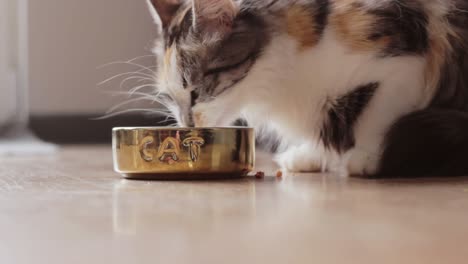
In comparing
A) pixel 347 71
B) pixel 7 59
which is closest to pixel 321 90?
pixel 347 71

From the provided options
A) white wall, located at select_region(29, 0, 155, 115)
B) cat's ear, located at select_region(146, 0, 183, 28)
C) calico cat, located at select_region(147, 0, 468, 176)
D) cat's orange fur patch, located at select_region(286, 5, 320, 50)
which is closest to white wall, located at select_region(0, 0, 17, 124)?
white wall, located at select_region(29, 0, 155, 115)

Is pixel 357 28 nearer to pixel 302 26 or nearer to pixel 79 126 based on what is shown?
pixel 302 26

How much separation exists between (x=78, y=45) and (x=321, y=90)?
239 centimetres

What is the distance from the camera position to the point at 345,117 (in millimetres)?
1391

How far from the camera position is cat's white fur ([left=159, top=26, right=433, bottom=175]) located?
1356mm

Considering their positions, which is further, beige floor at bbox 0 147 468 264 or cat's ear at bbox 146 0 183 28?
cat's ear at bbox 146 0 183 28

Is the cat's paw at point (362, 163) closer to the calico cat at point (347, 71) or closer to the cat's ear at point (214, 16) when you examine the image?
the calico cat at point (347, 71)

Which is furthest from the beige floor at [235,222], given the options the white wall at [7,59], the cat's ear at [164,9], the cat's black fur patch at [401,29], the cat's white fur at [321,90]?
the white wall at [7,59]

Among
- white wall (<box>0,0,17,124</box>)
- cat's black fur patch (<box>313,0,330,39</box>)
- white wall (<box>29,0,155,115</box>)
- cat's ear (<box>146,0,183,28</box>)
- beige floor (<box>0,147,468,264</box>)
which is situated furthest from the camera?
white wall (<box>29,0,155,115</box>)

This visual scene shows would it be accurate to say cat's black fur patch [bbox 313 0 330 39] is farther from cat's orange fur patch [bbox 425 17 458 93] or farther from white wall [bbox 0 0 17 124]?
white wall [bbox 0 0 17 124]

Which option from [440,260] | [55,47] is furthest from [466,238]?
[55,47]

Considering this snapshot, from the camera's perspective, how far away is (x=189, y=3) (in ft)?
4.78

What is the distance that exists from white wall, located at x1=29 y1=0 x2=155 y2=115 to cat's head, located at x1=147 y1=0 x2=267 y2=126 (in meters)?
2.16

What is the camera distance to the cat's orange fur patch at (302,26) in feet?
4.55
